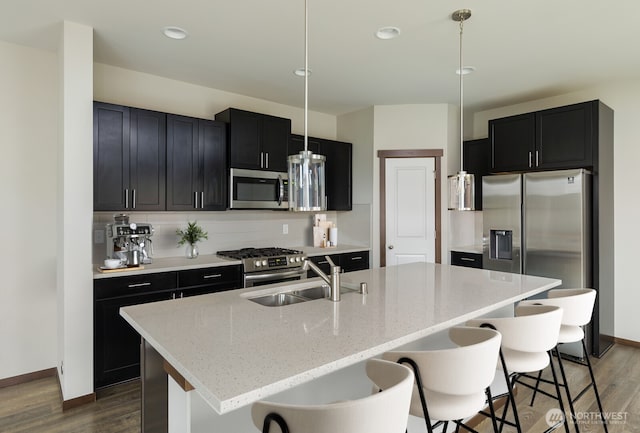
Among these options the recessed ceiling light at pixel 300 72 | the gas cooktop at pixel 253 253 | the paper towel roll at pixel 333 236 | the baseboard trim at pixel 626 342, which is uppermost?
the recessed ceiling light at pixel 300 72

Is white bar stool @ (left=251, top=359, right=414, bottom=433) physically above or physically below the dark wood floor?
above

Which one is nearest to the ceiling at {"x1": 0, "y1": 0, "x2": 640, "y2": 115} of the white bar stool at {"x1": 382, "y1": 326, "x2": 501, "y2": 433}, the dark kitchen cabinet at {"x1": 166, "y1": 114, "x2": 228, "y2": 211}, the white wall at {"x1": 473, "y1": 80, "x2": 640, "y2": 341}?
the white wall at {"x1": 473, "y1": 80, "x2": 640, "y2": 341}

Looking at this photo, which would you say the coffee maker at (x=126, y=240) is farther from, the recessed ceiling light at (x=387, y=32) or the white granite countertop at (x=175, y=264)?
the recessed ceiling light at (x=387, y=32)

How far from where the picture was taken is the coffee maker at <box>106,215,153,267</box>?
310 cm

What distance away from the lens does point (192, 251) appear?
3.78 m

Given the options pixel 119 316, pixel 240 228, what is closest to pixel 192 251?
pixel 240 228

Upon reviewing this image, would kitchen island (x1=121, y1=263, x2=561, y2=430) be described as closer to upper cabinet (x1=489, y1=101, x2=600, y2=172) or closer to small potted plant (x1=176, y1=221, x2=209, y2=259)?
small potted plant (x1=176, y1=221, x2=209, y2=259)

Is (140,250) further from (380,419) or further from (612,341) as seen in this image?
(612,341)

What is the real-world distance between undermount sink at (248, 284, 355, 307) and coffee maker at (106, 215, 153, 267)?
145cm

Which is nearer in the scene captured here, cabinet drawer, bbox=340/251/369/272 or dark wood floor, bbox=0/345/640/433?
dark wood floor, bbox=0/345/640/433

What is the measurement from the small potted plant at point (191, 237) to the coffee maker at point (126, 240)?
53 cm

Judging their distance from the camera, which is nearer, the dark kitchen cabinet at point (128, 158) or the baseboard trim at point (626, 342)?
the dark kitchen cabinet at point (128, 158)

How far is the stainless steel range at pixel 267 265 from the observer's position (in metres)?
3.64

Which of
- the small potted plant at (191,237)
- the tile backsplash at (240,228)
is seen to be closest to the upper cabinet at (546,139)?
the tile backsplash at (240,228)
